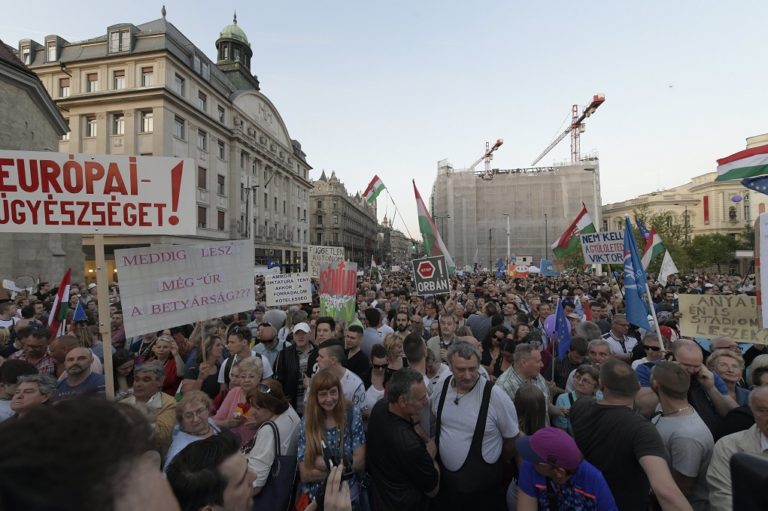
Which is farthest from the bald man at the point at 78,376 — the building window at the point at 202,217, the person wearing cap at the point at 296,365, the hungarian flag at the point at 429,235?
the building window at the point at 202,217

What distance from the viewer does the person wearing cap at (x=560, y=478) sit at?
7.20ft

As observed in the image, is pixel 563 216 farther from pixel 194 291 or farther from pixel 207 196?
pixel 194 291

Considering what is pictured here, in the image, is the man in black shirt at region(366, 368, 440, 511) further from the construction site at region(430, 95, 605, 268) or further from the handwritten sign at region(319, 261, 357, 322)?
the construction site at region(430, 95, 605, 268)

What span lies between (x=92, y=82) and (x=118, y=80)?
7.04ft

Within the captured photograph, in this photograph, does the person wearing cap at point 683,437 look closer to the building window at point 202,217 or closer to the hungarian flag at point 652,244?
the hungarian flag at point 652,244

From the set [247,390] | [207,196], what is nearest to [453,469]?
[247,390]

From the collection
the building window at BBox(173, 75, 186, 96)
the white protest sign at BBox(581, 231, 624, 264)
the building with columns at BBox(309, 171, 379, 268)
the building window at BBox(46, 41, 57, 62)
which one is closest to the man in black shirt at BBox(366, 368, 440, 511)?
the white protest sign at BBox(581, 231, 624, 264)

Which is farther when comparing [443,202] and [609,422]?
[443,202]

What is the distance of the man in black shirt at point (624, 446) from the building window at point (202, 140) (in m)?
34.6

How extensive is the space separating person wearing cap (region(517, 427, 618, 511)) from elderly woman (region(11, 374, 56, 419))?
12.2 ft

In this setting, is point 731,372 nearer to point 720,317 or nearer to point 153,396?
point 720,317

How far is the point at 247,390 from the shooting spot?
3848 millimetres

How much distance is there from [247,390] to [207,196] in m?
32.3

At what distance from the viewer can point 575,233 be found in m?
15.6
